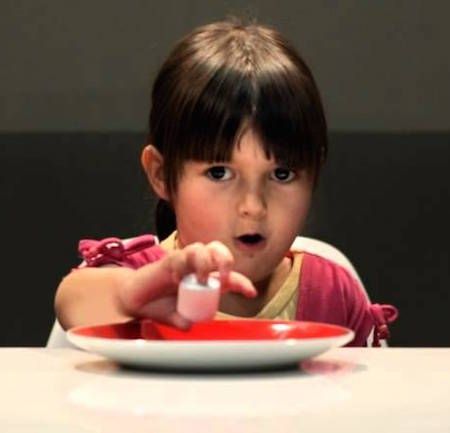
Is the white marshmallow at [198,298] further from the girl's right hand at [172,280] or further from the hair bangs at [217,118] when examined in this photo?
the hair bangs at [217,118]

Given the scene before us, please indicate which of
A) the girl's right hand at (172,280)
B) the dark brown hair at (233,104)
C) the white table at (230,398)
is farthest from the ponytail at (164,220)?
the white table at (230,398)

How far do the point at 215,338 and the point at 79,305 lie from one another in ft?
0.77

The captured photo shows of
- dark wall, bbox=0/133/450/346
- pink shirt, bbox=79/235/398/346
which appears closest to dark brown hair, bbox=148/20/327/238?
pink shirt, bbox=79/235/398/346

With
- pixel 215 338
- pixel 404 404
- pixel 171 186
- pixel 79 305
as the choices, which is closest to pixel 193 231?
pixel 171 186

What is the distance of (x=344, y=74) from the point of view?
1995 millimetres

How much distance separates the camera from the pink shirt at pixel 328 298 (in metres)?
1.22

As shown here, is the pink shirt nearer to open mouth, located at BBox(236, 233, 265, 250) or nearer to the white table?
open mouth, located at BBox(236, 233, 265, 250)

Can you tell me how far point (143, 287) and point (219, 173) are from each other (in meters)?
0.34

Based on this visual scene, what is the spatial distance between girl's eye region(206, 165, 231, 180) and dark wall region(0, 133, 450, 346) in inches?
33.1

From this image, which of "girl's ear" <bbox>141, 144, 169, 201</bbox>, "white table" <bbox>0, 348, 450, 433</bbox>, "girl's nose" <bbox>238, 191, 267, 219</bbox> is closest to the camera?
"white table" <bbox>0, 348, 450, 433</bbox>

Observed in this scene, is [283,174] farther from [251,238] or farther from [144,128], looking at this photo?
[144,128]

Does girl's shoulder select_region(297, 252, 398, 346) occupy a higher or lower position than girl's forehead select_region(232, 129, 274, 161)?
lower

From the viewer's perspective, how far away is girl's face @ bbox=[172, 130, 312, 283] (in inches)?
41.7

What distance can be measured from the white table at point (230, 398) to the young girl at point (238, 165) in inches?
12.0
